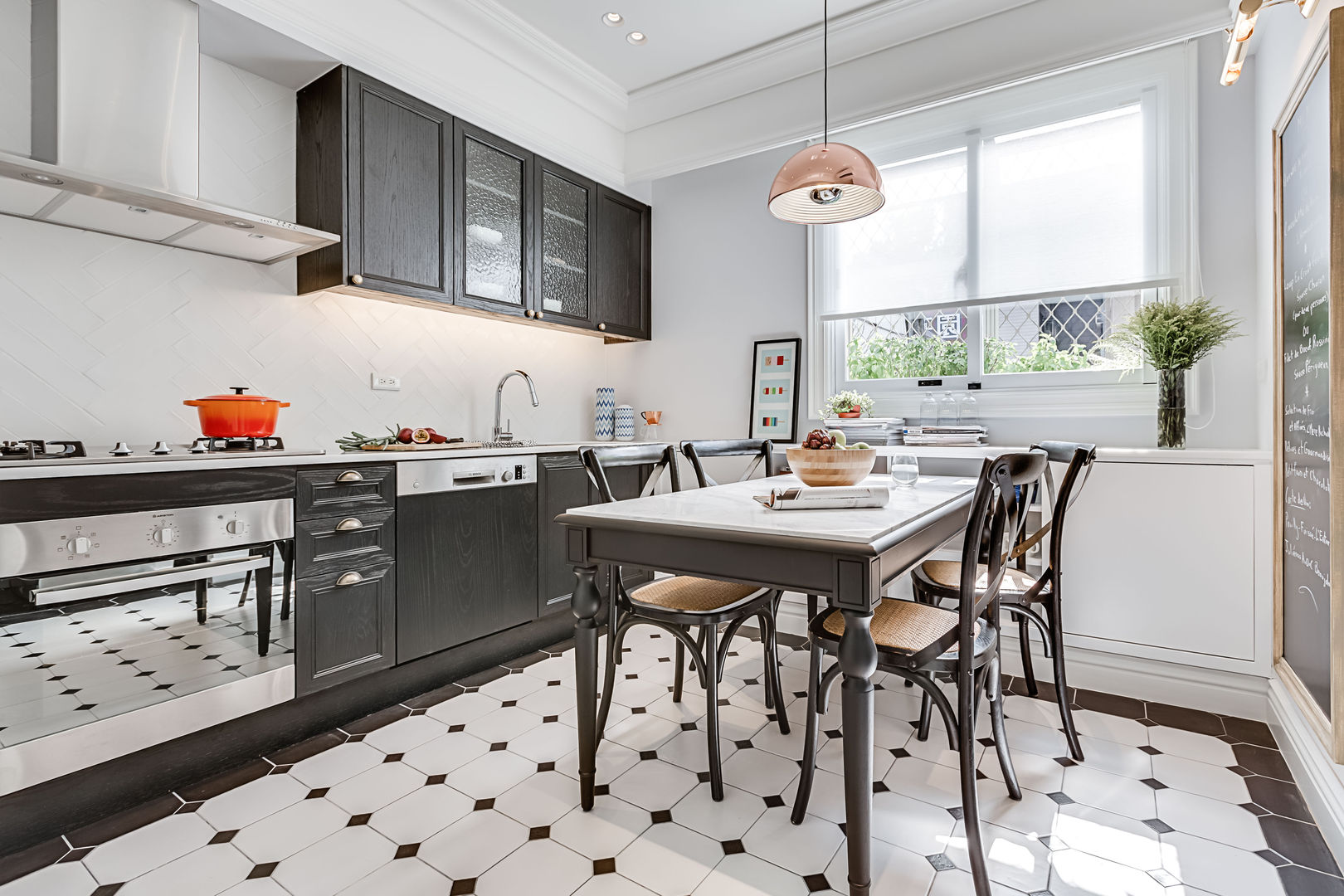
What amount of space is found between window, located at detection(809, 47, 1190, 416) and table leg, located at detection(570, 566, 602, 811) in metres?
2.30

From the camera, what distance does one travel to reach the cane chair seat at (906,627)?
1544 millimetres

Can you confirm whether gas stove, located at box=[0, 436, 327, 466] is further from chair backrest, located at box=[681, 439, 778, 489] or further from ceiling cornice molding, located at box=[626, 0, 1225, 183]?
ceiling cornice molding, located at box=[626, 0, 1225, 183]

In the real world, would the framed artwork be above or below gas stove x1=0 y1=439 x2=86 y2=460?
above

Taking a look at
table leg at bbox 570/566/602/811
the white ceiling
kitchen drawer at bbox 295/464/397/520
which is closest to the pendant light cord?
the white ceiling

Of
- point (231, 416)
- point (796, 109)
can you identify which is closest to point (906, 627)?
point (231, 416)

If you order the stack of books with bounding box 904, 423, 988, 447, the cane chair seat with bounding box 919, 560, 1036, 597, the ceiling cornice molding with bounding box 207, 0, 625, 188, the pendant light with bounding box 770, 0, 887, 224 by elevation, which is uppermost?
the ceiling cornice molding with bounding box 207, 0, 625, 188

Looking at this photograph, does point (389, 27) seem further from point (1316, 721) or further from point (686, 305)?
point (1316, 721)

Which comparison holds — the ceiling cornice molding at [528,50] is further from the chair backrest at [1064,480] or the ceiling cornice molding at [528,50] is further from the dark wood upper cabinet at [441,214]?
the chair backrest at [1064,480]

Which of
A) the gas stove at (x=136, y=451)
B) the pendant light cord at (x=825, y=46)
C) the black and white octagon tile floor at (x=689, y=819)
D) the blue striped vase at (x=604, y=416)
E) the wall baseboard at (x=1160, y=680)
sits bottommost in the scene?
the black and white octagon tile floor at (x=689, y=819)

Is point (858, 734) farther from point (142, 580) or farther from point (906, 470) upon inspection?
point (142, 580)

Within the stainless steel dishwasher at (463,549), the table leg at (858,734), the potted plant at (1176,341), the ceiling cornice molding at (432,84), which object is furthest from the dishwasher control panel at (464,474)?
the potted plant at (1176,341)

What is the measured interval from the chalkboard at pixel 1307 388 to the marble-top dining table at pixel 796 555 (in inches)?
35.4

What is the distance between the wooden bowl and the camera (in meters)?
1.89

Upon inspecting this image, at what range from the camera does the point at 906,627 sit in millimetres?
1651
